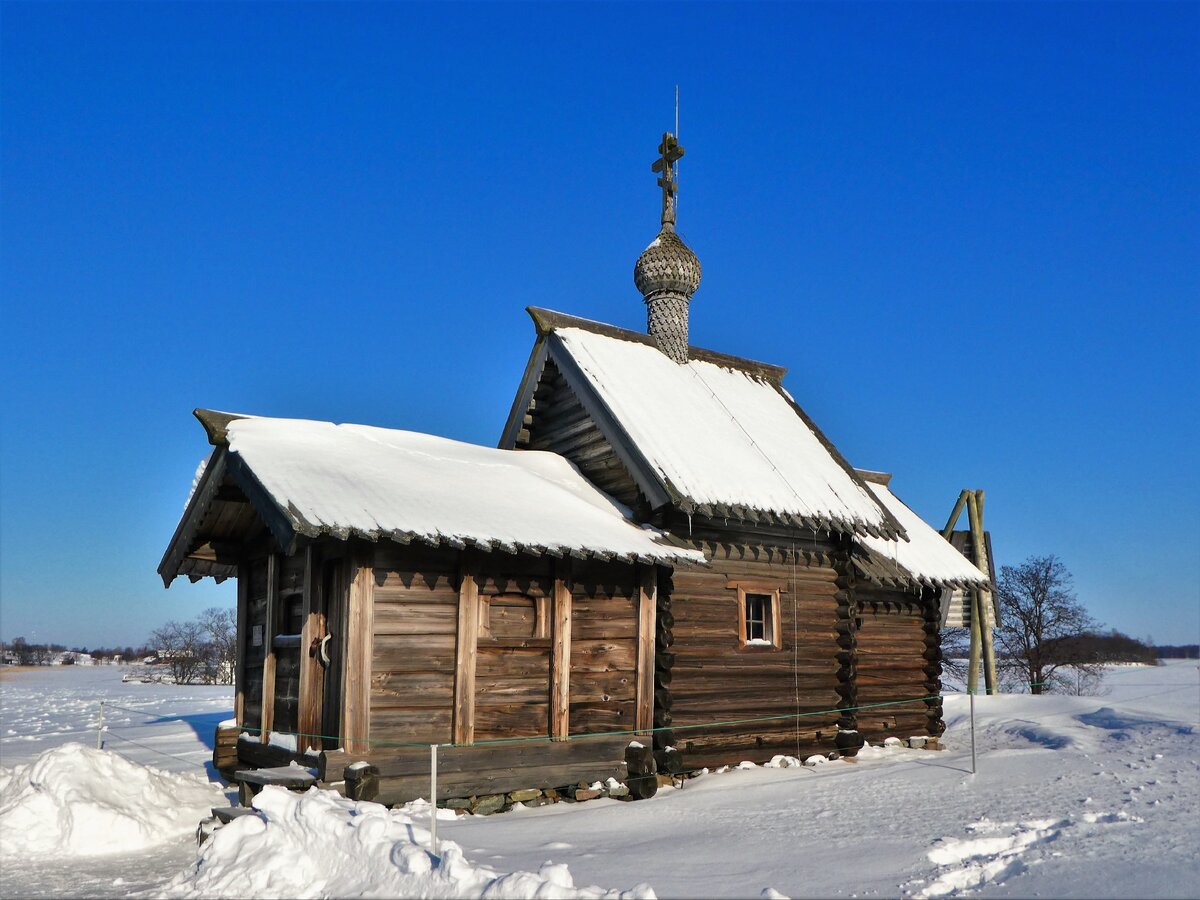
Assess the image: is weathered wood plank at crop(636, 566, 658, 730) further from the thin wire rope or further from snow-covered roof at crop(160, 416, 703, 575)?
the thin wire rope

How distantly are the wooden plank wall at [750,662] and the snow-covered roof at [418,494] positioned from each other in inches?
56.1

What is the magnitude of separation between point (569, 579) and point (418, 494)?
226 centimetres

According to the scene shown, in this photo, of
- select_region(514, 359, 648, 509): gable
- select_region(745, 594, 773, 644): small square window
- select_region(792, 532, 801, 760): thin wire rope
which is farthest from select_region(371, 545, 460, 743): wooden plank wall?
select_region(792, 532, 801, 760): thin wire rope

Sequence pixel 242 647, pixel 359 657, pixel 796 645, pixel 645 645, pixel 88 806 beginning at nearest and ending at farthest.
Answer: pixel 88 806 → pixel 359 657 → pixel 645 645 → pixel 242 647 → pixel 796 645

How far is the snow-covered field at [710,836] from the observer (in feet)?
23.9

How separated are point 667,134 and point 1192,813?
50.3 feet

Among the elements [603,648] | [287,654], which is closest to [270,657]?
[287,654]

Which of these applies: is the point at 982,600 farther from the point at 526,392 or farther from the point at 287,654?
the point at 287,654

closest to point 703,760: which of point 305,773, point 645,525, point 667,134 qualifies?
point 645,525

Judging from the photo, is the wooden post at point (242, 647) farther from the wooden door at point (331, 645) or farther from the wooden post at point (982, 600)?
the wooden post at point (982, 600)

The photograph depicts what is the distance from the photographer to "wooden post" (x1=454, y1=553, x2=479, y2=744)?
39.5ft

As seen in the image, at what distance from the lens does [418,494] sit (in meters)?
12.3

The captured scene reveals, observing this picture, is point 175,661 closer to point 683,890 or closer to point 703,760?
point 703,760

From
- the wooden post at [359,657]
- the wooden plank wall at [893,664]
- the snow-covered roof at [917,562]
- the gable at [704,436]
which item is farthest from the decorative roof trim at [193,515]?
the wooden plank wall at [893,664]
